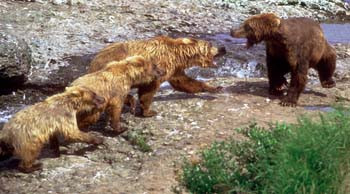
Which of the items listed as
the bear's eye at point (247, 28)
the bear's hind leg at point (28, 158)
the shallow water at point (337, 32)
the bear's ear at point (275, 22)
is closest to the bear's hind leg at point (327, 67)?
the bear's ear at point (275, 22)

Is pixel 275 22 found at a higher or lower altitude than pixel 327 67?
higher

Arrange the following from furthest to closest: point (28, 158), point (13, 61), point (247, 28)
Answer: point (13, 61) < point (247, 28) < point (28, 158)

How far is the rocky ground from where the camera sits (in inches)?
347

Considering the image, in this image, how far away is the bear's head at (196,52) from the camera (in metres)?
11.1

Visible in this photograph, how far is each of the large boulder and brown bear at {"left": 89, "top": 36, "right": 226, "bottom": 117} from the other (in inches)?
61.8

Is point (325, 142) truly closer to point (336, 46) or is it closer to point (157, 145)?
point (157, 145)

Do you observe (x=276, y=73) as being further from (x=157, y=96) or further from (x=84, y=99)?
(x=84, y=99)

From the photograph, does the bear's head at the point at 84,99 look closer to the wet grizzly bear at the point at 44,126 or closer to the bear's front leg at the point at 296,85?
the wet grizzly bear at the point at 44,126

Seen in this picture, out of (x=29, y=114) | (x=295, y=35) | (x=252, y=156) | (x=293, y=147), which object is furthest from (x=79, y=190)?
(x=295, y=35)

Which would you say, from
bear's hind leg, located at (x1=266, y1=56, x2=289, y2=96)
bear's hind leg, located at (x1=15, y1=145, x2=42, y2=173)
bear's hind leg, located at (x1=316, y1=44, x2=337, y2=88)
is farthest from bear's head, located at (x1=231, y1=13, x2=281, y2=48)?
bear's hind leg, located at (x1=15, y1=145, x2=42, y2=173)

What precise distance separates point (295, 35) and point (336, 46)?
440 centimetres

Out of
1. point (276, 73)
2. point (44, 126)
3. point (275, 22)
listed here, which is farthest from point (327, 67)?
Result: point (44, 126)

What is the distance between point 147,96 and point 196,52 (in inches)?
46.2

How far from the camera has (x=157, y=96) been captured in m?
11.5
